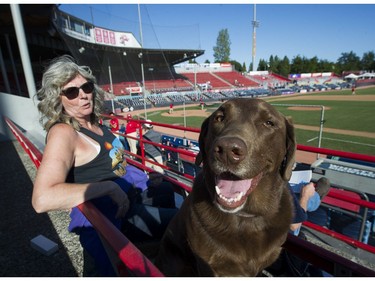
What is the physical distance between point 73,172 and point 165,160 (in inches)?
248

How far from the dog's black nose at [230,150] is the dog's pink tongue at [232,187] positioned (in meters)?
0.25

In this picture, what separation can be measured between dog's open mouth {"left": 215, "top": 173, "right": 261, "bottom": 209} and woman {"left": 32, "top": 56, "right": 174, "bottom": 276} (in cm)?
83

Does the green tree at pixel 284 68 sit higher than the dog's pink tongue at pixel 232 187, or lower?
higher

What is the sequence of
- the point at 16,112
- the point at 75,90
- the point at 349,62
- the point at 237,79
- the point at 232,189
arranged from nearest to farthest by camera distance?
the point at 232,189
the point at 75,90
the point at 16,112
the point at 237,79
the point at 349,62

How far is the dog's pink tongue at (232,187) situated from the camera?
1.73 m

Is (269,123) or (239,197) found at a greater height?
(269,123)

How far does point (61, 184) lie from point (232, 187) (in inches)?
48.1

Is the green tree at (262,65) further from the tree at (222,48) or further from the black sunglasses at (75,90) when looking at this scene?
the black sunglasses at (75,90)

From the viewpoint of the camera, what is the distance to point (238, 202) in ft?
5.58

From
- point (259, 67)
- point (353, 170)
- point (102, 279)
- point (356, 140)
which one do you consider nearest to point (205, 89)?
point (356, 140)

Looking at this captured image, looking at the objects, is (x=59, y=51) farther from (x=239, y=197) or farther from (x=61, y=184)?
(x=239, y=197)

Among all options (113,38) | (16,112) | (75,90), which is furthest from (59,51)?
(75,90)

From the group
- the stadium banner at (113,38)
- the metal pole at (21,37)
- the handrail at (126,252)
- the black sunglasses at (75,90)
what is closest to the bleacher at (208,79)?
the stadium banner at (113,38)

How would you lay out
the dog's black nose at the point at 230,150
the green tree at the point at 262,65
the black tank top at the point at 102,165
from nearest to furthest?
the dog's black nose at the point at 230,150, the black tank top at the point at 102,165, the green tree at the point at 262,65
